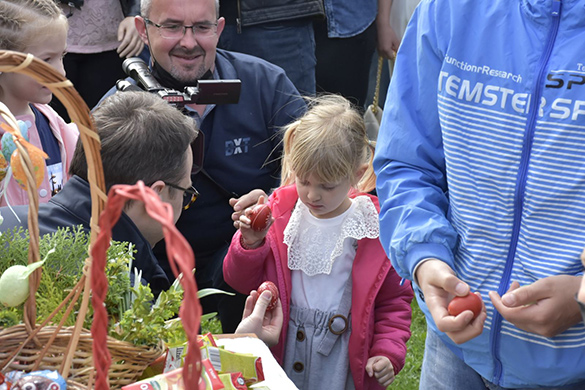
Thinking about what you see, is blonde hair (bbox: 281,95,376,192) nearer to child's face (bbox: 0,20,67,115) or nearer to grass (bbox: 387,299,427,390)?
child's face (bbox: 0,20,67,115)

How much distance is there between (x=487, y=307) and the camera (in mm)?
1537

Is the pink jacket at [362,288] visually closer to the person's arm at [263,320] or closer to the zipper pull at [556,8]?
the person's arm at [263,320]

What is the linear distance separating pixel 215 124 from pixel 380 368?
1.23m

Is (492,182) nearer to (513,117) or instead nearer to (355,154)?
(513,117)

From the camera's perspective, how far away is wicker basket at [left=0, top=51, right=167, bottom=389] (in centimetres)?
125

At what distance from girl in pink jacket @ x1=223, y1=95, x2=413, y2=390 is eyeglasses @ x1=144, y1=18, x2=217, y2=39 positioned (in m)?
0.80

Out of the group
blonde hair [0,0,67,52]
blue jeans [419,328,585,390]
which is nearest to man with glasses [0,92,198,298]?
blonde hair [0,0,67,52]

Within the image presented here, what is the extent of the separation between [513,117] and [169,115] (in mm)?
1104

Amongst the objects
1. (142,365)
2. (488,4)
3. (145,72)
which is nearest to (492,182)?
(488,4)

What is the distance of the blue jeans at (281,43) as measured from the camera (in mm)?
3646

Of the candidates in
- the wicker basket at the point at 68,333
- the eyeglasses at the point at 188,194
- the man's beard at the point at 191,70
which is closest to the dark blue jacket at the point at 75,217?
the eyeglasses at the point at 188,194

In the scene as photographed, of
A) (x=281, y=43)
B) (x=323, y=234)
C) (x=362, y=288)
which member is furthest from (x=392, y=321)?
(x=281, y=43)

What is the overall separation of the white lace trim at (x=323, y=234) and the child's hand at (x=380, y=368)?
0.30m

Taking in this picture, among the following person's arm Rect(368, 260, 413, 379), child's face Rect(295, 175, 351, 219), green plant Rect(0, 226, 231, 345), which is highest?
green plant Rect(0, 226, 231, 345)
